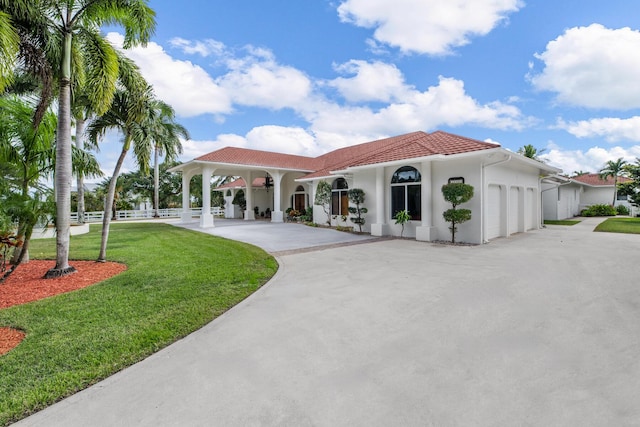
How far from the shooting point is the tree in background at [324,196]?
18.5 m

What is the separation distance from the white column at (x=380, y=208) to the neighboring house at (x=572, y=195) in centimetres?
1202

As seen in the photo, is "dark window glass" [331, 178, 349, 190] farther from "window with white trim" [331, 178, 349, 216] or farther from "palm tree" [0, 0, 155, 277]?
"palm tree" [0, 0, 155, 277]

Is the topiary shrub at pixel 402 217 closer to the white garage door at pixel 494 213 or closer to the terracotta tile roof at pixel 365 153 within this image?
the terracotta tile roof at pixel 365 153

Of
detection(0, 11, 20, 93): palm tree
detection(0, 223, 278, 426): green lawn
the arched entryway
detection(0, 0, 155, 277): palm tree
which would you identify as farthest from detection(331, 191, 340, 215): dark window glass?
detection(0, 11, 20, 93): palm tree

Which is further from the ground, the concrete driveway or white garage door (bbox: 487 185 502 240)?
white garage door (bbox: 487 185 502 240)

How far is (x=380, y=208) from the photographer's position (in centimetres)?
1417

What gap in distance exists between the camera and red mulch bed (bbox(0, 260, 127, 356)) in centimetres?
545

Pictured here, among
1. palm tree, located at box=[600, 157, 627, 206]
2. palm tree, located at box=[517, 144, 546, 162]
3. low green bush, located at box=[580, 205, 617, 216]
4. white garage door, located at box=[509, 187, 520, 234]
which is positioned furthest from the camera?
palm tree, located at box=[600, 157, 627, 206]

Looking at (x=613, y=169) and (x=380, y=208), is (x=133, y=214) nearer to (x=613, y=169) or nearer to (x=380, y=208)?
(x=380, y=208)

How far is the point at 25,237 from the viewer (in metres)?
6.82

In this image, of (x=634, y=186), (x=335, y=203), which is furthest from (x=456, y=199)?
(x=634, y=186)

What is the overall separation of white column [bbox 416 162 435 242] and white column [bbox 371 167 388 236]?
6.66ft

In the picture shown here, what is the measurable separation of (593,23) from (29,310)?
20.4 metres

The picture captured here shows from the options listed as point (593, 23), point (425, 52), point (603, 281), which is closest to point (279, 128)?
point (425, 52)
